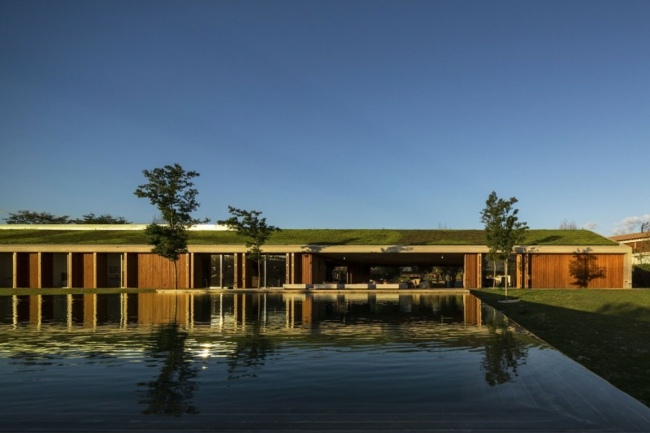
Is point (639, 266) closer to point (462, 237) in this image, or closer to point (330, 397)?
point (462, 237)

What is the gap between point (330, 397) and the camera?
24.9 ft

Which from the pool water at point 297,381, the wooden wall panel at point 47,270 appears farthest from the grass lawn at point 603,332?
the wooden wall panel at point 47,270

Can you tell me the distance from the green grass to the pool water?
95.7 ft

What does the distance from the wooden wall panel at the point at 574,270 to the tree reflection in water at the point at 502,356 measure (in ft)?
97.4

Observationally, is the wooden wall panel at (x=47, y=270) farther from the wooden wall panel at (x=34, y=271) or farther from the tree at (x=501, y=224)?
the tree at (x=501, y=224)

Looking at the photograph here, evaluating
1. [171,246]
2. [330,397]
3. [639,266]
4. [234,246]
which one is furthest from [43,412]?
[639,266]

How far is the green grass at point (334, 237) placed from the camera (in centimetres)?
4425

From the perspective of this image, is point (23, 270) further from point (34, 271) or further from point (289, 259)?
point (289, 259)

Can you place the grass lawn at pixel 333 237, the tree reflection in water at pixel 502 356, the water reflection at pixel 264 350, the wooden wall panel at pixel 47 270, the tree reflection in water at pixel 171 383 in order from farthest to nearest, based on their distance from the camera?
the wooden wall panel at pixel 47 270 < the grass lawn at pixel 333 237 < the tree reflection in water at pixel 502 356 < the water reflection at pixel 264 350 < the tree reflection in water at pixel 171 383

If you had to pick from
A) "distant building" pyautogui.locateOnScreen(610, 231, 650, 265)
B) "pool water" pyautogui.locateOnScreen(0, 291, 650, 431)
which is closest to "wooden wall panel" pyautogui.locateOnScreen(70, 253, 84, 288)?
"pool water" pyautogui.locateOnScreen(0, 291, 650, 431)

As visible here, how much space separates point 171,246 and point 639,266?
4444cm

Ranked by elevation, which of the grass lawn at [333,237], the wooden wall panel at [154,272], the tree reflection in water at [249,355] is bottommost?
the wooden wall panel at [154,272]

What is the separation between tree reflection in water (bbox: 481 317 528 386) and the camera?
29.5ft

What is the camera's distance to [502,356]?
1091 cm
